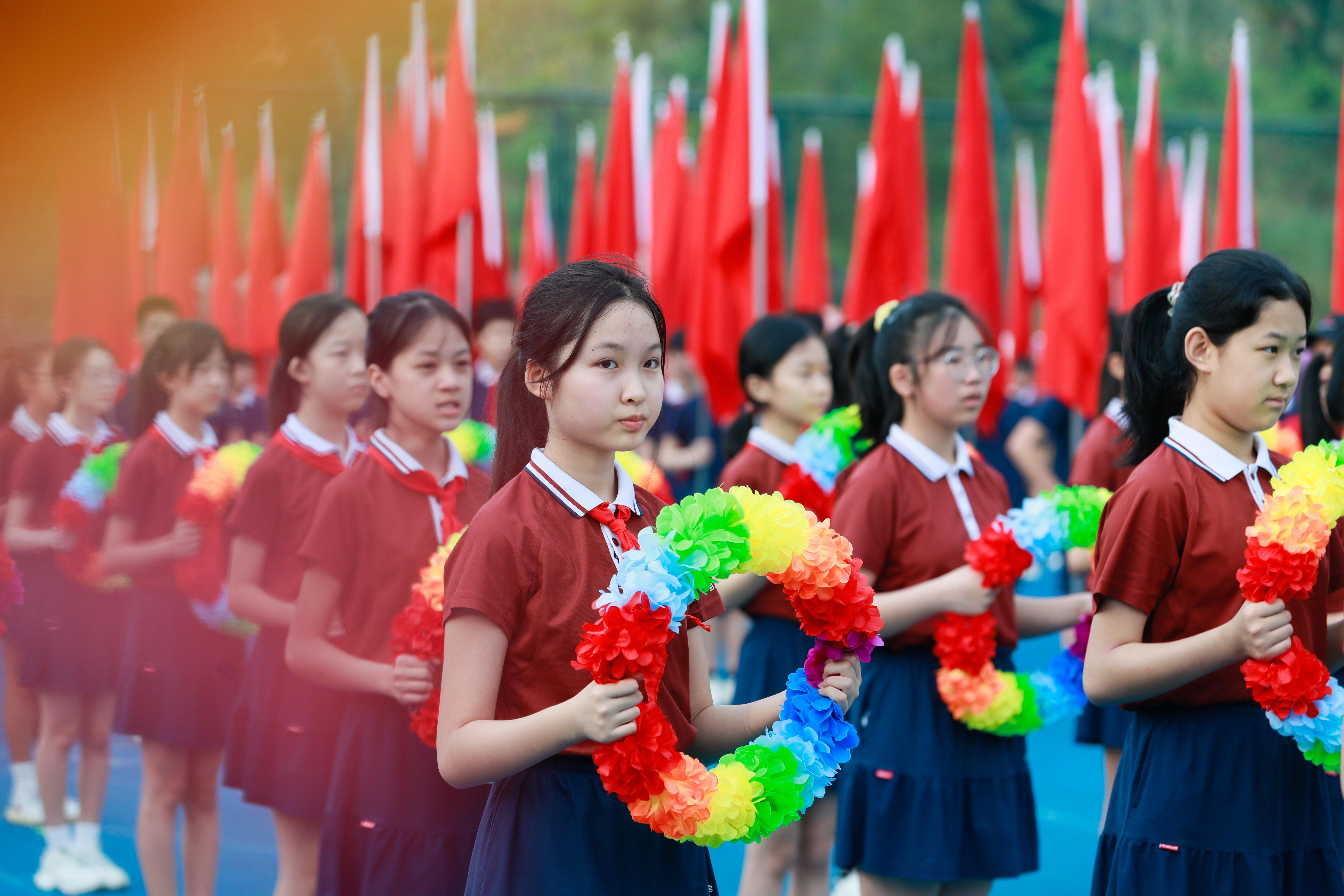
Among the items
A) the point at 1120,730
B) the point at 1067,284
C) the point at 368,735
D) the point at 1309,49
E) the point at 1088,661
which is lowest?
the point at 1120,730

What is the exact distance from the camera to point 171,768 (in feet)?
13.6

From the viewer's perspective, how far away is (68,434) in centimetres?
525

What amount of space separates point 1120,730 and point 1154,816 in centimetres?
215

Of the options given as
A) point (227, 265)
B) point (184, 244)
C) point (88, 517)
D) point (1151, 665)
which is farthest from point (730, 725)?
point (227, 265)

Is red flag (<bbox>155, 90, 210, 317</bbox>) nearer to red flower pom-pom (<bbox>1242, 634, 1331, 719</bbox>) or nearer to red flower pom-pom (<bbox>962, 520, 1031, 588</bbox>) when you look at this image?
red flower pom-pom (<bbox>962, 520, 1031, 588</bbox>)

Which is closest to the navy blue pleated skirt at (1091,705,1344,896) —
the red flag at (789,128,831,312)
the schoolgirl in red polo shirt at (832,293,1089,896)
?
the schoolgirl in red polo shirt at (832,293,1089,896)

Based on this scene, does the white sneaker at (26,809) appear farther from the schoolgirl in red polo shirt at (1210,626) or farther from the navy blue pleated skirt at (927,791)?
the schoolgirl in red polo shirt at (1210,626)

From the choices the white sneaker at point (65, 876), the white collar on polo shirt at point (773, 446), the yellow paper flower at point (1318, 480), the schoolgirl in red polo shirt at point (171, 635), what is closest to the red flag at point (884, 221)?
the white collar on polo shirt at point (773, 446)

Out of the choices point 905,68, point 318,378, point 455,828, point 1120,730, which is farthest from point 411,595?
point 905,68

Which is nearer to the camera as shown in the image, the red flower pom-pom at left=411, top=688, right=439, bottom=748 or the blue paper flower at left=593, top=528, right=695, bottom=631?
the blue paper flower at left=593, top=528, right=695, bottom=631

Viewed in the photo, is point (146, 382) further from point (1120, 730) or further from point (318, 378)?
point (1120, 730)

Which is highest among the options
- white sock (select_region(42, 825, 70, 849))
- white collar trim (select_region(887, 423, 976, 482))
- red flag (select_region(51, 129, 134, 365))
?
red flag (select_region(51, 129, 134, 365))

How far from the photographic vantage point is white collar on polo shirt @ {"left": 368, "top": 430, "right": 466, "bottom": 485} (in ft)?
10.4

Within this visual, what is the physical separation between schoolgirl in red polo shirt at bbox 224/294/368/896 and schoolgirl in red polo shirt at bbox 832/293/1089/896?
1448 millimetres
